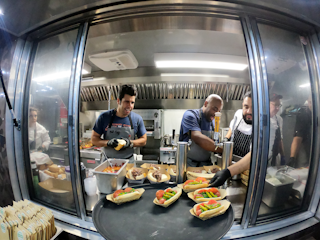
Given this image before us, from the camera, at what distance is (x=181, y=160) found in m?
0.92

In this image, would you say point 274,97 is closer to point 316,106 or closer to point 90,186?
point 316,106

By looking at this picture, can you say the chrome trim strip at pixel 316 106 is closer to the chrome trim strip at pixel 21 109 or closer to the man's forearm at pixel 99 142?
the man's forearm at pixel 99 142

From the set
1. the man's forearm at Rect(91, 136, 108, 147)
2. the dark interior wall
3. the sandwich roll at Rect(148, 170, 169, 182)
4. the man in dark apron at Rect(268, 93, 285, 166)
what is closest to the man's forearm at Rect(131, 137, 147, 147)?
the man's forearm at Rect(91, 136, 108, 147)

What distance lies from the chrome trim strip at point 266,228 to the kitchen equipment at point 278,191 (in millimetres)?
90

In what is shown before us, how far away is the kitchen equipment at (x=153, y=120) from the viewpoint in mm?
2158

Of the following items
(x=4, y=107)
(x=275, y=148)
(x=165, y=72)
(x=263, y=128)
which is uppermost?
(x=165, y=72)

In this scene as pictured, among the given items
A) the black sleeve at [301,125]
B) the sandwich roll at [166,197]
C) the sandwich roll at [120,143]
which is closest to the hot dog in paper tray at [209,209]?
the sandwich roll at [166,197]

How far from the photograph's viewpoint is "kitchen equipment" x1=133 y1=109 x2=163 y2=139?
7.08ft

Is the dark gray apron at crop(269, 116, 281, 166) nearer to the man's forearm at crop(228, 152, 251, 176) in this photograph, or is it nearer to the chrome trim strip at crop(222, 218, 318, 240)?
the man's forearm at crop(228, 152, 251, 176)

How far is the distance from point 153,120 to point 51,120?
1485 millimetres

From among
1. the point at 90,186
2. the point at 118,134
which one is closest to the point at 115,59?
the point at 118,134

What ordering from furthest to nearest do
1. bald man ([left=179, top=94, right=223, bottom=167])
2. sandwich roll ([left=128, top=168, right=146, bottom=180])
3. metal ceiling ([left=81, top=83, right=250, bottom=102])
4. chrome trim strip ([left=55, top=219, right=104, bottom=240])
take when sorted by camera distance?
metal ceiling ([left=81, top=83, right=250, bottom=102]) → bald man ([left=179, top=94, right=223, bottom=167]) → sandwich roll ([left=128, top=168, right=146, bottom=180]) → chrome trim strip ([left=55, top=219, right=104, bottom=240])

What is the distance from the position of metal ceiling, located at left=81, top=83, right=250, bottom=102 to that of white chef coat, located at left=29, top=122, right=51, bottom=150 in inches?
51.5

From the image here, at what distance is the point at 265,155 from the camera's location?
0.69m
